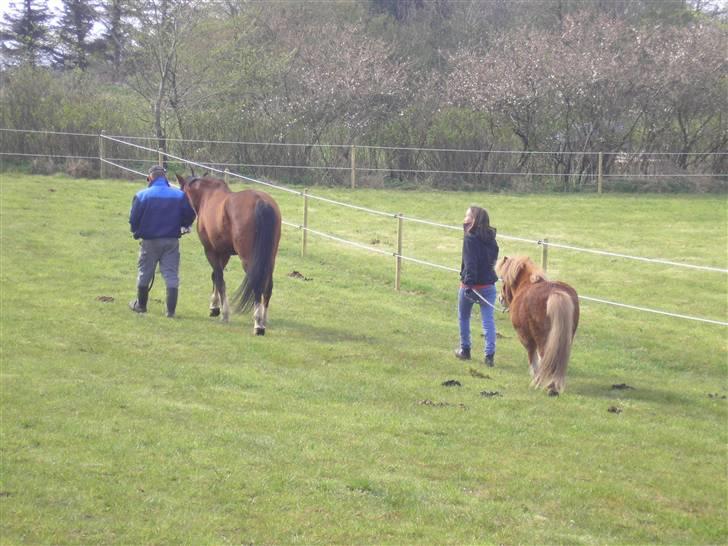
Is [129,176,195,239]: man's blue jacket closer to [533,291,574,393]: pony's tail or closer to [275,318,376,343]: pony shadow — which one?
[275,318,376,343]: pony shadow

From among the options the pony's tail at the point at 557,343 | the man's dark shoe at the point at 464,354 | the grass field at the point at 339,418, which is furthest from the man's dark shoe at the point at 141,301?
the pony's tail at the point at 557,343

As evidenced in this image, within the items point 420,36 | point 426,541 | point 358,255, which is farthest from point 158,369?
point 420,36

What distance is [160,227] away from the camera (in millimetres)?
12320

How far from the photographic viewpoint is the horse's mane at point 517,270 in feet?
32.6

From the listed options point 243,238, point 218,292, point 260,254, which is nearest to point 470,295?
point 260,254

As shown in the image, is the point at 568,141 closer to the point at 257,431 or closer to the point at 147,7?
the point at 147,7

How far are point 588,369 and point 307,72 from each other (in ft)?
76.3

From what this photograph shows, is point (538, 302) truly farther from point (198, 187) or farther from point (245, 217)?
point (198, 187)

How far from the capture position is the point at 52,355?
10242 millimetres

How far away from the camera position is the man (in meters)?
12.3

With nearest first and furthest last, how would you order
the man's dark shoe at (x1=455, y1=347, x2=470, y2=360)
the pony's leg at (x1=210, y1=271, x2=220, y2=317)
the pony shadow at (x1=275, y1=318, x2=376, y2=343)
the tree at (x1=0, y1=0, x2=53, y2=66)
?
the man's dark shoe at (x1=455, y1=347, x2=470, y2=360), the pony shadow at (x1=275, y1=318, x2=376, y2=343), the pony's leg at (x1=210, y1=271, x2=220, y2=317), the tree at (x1=0, y1=0, x2=53, y2=66)

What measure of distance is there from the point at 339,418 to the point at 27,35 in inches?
1602

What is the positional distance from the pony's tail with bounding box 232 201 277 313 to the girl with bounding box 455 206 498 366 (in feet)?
8.11

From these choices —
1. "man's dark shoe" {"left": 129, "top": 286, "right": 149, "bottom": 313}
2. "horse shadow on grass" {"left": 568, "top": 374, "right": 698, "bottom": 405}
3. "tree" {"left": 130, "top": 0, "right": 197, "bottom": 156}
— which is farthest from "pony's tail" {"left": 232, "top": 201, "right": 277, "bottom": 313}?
"tree" {"left": 130, "top": 0, "right": 197, "bottom": 156}
